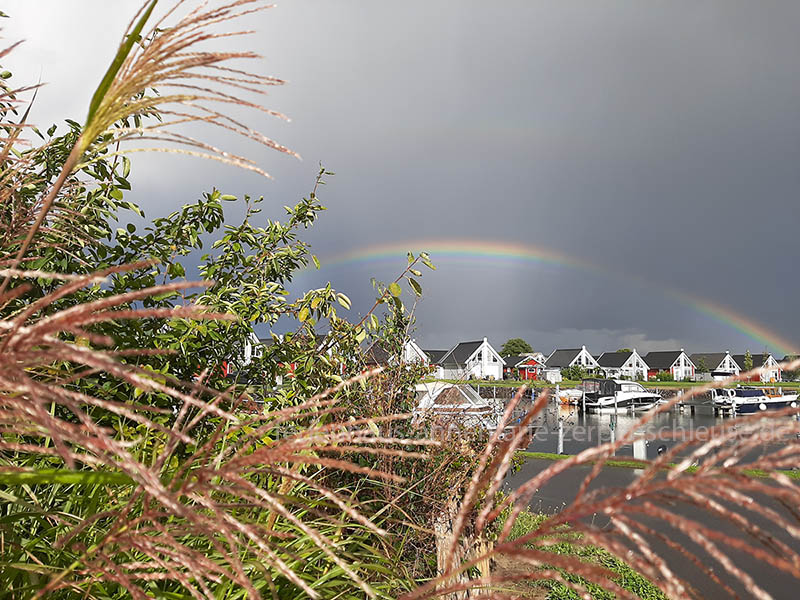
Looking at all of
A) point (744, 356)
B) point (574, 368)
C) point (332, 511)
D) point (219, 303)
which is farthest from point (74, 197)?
point (744, 356)

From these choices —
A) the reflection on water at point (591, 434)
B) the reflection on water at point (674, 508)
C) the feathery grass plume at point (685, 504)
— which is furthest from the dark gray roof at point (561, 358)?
the feathery grass plume at point (685, 504)

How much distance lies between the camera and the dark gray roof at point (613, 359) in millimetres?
102938

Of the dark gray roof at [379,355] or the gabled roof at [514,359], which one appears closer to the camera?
the dark gray roof at [379,355]

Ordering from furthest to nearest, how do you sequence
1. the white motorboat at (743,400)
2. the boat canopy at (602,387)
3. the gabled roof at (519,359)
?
the gabled roof at (519,359) → the boat canopy at (602,387) → the white motorboat at (743,400)

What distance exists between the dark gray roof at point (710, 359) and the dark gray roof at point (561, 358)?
23048 millimetres

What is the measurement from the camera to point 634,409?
5119 centimetres

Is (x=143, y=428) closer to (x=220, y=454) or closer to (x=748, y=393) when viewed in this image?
(x=220, y=454)

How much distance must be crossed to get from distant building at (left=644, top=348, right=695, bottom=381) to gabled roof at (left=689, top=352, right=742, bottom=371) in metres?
2.25

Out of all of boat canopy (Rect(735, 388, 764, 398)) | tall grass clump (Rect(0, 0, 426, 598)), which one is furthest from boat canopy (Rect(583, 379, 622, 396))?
tall grass clump (Rect(0, 0, 426, 598))

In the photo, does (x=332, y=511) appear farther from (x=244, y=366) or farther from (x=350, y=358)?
(x=350, y=358)

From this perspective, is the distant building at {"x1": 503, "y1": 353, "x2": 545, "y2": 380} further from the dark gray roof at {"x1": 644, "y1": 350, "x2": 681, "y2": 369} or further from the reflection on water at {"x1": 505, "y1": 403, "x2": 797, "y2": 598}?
the reflection on water at {"x1": 505, "y1": 403, "x2": 797, "y2": 598}

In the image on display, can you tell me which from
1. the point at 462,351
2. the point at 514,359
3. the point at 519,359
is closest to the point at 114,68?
the point at 462,351

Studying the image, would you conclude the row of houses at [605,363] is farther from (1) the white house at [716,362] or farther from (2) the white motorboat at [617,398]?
(2) the white motorboat at [617,398]

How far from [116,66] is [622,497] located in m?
0.82
